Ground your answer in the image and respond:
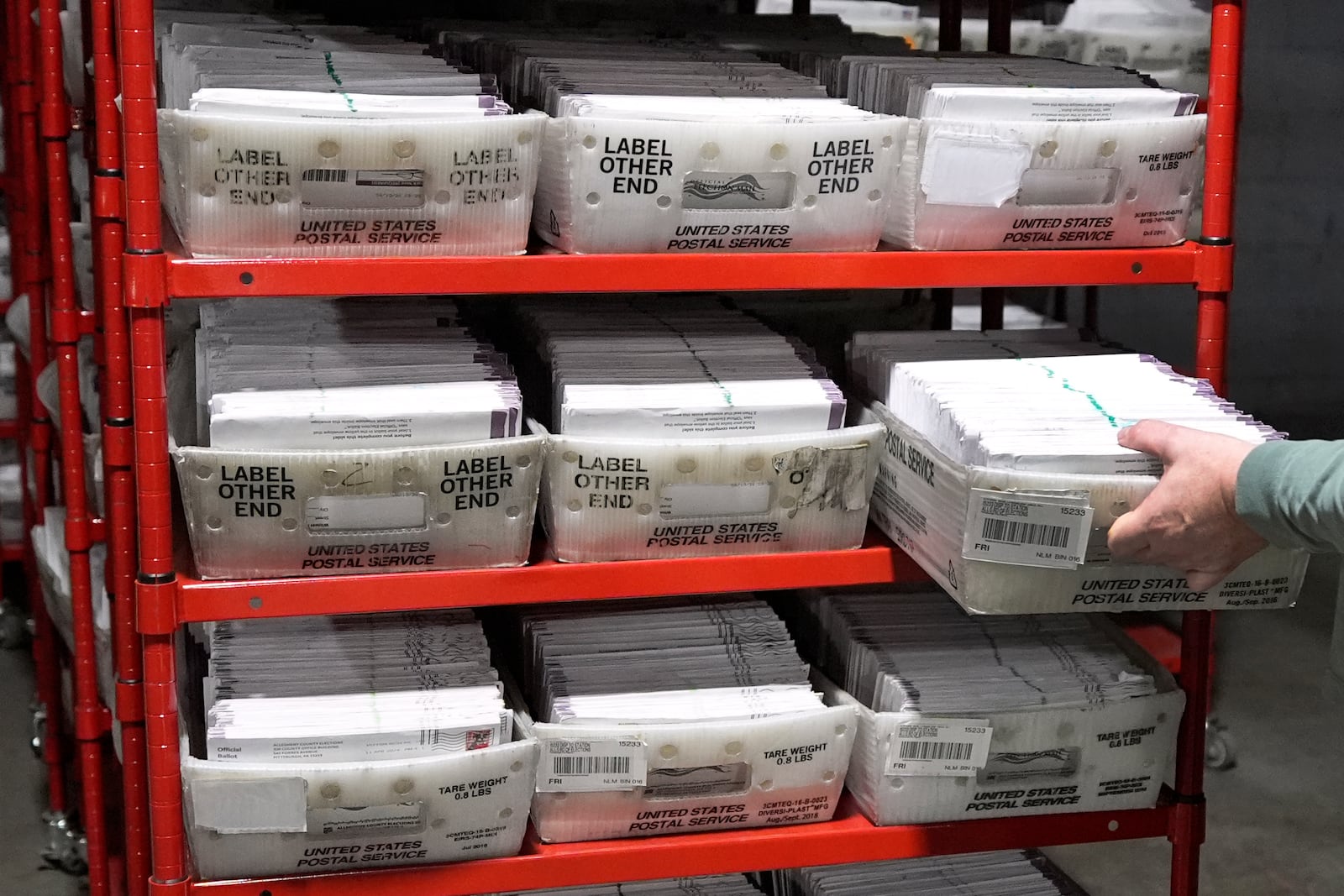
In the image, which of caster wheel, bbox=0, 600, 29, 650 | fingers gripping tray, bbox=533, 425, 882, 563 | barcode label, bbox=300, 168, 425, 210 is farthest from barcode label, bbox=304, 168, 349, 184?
caster wheel, bbox=0, 600, 29, 650

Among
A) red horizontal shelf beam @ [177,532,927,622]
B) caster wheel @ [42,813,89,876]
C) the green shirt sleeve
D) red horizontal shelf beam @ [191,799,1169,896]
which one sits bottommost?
caster wheel @ [42,813,89,876]

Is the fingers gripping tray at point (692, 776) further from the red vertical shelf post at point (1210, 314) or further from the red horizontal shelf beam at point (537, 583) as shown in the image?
the red vertical shelf post at point (1210, 314)

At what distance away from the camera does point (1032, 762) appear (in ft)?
7.06

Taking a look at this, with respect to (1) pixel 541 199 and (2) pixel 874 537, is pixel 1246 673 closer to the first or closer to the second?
(2) pixel 874 537

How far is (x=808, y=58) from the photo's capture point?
2408mm

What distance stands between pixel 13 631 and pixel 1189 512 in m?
3.93

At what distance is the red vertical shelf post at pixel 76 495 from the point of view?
9.30 feet

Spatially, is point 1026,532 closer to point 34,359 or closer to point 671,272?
point 671,272

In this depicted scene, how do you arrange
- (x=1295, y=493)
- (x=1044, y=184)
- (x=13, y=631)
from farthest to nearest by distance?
(x=13, y=631), (x=1044, y=184), (x=1295, y=493)

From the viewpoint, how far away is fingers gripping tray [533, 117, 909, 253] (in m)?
1.87

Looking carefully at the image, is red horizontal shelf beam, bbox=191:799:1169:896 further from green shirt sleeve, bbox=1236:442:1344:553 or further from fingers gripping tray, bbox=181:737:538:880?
green shirt sleeve, bbox=1236:442:1344:553

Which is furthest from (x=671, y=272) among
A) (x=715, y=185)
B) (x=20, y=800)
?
(x=20, y=800)

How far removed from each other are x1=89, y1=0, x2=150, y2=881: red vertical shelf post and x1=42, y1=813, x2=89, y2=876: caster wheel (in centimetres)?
130

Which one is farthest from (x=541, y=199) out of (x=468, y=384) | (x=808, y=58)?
(x=808, y=58)
